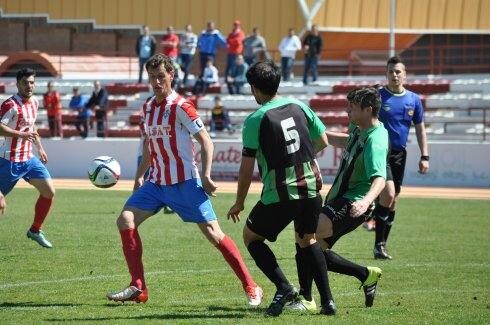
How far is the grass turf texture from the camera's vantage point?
9023mm

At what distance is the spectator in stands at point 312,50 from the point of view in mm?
32406

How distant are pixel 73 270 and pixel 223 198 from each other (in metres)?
11.0

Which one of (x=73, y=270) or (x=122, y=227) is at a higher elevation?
(x=122, y=227)

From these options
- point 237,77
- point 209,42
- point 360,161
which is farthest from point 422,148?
point 209,42

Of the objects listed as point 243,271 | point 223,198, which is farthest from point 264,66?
point 223,198

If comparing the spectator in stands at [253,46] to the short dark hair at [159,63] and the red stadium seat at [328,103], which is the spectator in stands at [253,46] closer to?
the red stadium seat at [328,103]

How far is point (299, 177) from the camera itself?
29.0 ft

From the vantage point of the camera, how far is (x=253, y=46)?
32969mm

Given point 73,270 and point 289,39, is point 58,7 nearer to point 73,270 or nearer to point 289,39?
point 289,39

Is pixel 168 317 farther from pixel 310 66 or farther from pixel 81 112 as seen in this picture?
pixel 310 66

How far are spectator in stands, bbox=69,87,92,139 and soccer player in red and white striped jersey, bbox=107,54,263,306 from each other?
22034 millimetres

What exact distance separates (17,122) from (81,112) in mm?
18617

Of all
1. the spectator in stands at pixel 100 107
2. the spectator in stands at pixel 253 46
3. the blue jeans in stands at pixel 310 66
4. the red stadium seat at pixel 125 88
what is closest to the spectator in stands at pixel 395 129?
the spectator in stands at pixel 100 107

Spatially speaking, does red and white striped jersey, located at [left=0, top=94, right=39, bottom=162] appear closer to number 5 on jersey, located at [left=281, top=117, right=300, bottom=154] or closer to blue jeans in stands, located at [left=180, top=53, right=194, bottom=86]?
number 5 on jersey, located at [left=281, top=117, right=300, bottom=154]
